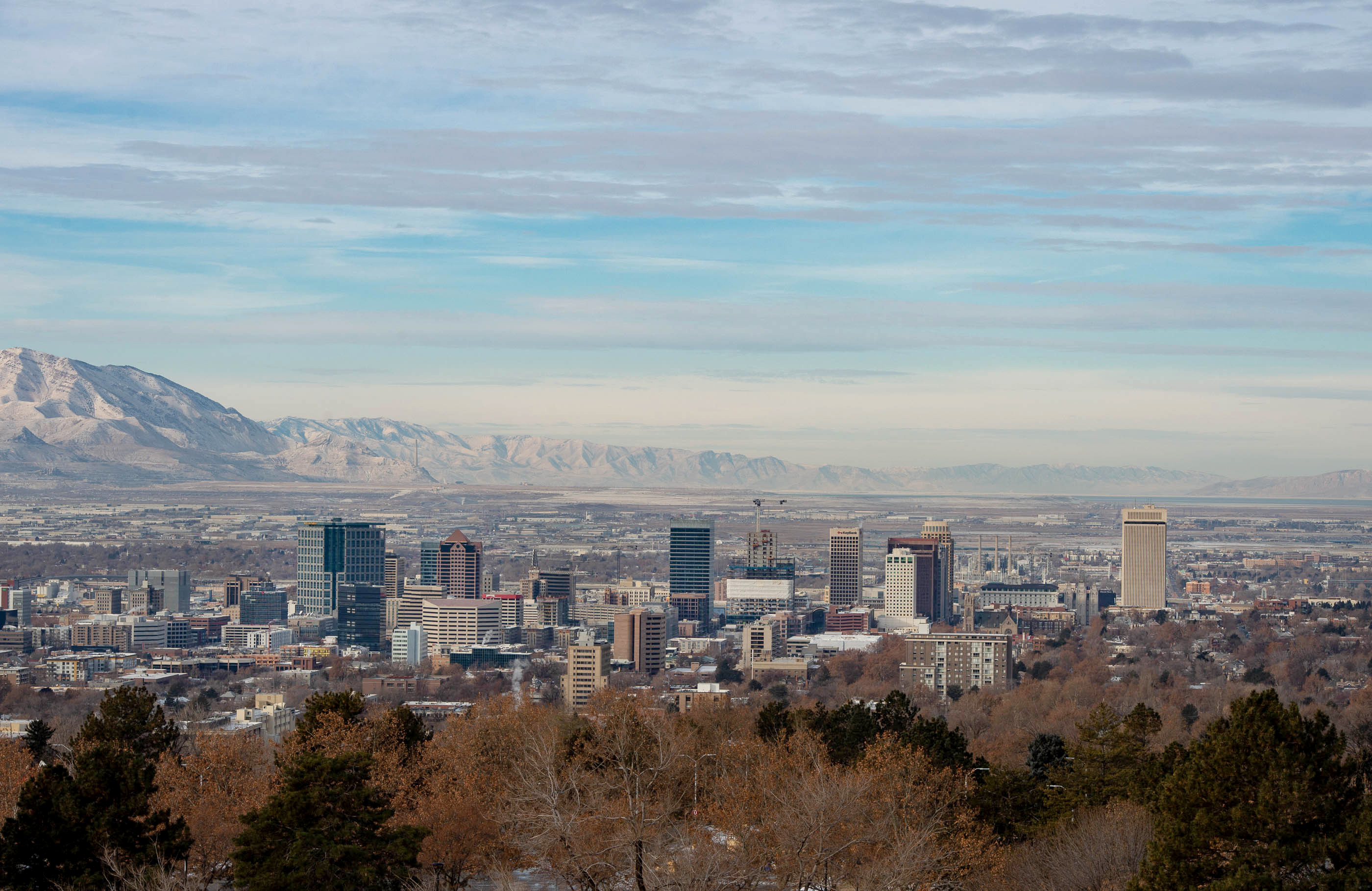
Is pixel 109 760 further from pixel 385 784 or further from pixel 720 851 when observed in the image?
pixel 720 851

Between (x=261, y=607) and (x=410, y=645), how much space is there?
3723cm

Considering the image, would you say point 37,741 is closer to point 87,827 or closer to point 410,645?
point 87,827

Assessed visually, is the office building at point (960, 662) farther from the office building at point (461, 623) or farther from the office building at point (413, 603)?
the office building at point (413, 603)

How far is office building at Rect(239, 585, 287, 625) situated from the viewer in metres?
190

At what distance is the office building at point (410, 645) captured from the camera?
520 feet

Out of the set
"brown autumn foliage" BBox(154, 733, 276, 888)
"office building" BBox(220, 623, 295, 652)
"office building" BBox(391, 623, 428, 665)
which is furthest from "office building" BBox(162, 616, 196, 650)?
"brown autumn foliage" BBox(154, 733, 276, 888)

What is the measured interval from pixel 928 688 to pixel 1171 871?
86.7m

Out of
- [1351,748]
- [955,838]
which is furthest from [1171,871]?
[1351,748]

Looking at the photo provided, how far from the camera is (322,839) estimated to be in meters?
26.9

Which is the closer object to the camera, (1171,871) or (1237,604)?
(1171,871)

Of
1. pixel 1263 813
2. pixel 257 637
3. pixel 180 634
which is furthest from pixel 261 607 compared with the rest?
pixel 1263 813

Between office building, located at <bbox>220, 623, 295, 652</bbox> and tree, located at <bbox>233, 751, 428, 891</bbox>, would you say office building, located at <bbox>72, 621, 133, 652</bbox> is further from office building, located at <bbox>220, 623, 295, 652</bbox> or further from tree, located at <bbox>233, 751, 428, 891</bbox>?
tree, located at <bbox>233, 751, 428, 891</bbox>

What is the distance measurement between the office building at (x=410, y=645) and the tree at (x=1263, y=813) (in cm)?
13616

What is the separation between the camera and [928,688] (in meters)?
108
